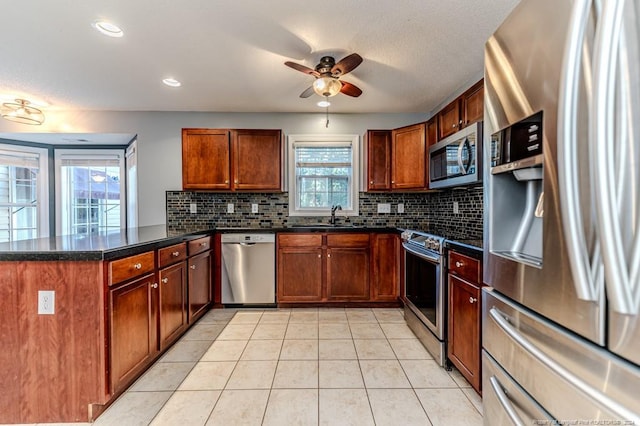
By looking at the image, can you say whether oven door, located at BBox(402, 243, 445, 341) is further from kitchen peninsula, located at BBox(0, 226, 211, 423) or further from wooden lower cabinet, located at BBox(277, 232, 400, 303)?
kitchen peninsula, located at BBox(0, 226, 211, 423)

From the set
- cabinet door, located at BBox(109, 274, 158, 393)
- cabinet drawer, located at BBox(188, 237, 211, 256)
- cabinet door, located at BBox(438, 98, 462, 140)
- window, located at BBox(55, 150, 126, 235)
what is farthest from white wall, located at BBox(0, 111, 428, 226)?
cabinet door, located at BBox(109, 274, 158, 393)

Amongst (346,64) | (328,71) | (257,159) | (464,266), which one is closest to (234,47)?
(328,71)

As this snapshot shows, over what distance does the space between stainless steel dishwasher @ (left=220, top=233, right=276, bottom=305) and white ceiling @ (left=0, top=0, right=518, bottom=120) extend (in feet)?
5.26

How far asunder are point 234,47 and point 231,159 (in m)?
1.43

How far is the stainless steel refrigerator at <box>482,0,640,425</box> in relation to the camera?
1.88ft

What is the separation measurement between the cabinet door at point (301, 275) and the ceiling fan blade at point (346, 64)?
5.99 feet

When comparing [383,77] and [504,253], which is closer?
[504,253]

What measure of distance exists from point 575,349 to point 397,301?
267 cm

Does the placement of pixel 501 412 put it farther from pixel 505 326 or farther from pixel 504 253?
pixel 504 253

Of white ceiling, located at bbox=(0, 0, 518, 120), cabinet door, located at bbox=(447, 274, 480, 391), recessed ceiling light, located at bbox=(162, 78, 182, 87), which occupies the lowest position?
cabinet door, located at bbox=(447, 274, 480, 391)

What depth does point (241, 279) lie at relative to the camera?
3256mm

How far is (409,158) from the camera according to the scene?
3289 mm

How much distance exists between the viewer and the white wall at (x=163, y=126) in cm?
359

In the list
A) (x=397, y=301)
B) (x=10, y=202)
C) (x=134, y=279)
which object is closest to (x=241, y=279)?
(x=134, y=279)
